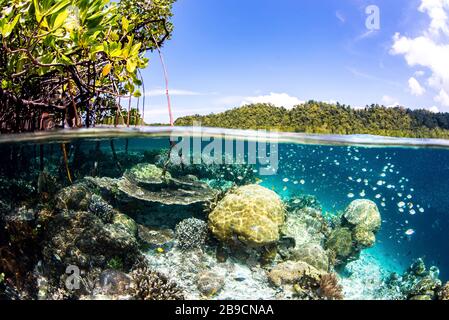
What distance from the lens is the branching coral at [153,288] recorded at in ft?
18.0

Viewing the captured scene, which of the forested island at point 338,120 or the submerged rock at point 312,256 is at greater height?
the forested island at point 338,120

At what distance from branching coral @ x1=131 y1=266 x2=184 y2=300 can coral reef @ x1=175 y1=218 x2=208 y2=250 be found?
139 centimetres

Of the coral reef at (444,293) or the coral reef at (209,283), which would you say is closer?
the coral reef at (209,283)

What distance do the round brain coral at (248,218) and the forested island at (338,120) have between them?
491cm

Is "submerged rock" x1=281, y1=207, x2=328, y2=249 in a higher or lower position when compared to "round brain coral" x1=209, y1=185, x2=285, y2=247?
lower

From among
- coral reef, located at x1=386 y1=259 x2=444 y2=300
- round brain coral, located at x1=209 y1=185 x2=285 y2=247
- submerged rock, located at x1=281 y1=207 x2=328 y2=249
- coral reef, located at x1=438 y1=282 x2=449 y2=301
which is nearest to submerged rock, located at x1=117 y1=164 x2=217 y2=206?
round brain coral, located at x1=209 y1=185 x2=285 y2=247

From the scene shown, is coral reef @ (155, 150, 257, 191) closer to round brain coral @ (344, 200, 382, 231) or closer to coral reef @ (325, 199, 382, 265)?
coral reef @ (325, 199, 382, 265)

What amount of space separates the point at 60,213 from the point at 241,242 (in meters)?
4.01

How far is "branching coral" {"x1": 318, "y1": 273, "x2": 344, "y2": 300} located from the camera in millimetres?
6172

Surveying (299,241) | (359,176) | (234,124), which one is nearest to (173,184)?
(299,241)

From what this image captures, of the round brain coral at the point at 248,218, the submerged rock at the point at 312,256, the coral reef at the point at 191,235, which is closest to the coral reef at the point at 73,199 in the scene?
the coral reef at the point at 191,235

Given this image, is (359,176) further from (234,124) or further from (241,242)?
(241,242)

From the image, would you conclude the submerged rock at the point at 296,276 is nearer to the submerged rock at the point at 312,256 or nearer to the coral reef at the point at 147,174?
the submerged rock at the point at 312,256
